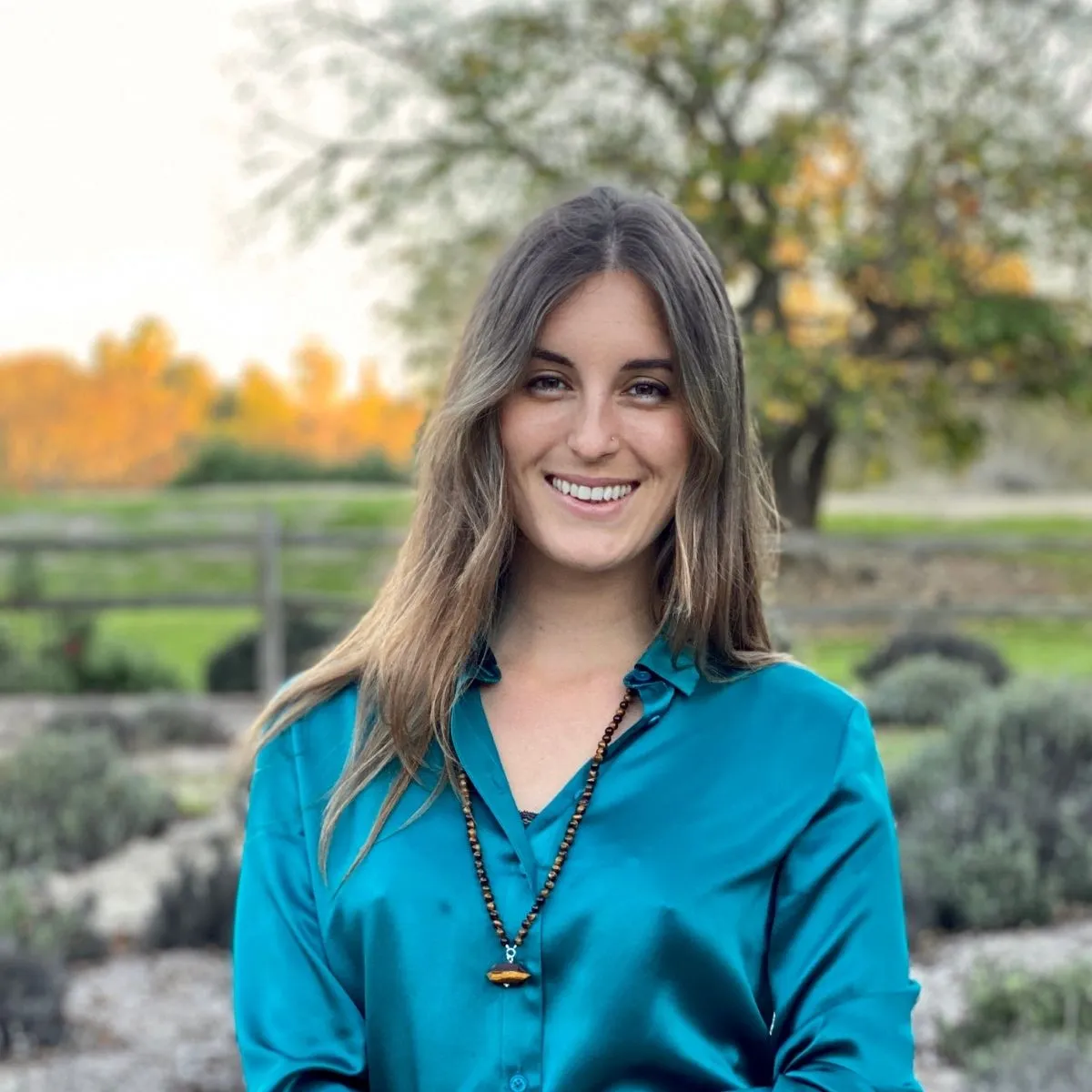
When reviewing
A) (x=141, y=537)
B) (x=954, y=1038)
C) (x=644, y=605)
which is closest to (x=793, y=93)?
(x=141, y=537)

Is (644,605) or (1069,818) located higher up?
(644,605)

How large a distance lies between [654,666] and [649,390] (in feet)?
0.98

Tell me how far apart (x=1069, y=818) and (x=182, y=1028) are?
11.2 feet

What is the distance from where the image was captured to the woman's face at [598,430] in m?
1.68

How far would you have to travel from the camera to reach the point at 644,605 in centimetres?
183

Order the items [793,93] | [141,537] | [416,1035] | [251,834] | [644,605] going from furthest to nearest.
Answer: [793,93] → [141,537] → [644,605] → [251,834] → [416,1035]

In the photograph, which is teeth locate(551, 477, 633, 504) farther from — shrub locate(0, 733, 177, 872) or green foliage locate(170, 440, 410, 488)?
green foliage locate(170, 440, 410, 488)

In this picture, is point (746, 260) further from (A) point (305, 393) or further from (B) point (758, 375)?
(A) point (305, 393)

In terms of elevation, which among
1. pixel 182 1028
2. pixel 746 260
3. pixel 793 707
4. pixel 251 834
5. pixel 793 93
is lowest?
pixel 182 1028

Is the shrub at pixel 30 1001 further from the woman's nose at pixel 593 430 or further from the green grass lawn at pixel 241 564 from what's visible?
the green grass lawn at pixel 241 564

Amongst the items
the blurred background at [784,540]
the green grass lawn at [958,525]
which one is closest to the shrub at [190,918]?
the blurred background at [784,540]

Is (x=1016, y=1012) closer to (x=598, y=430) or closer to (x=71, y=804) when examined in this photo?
(x=598, y=430)

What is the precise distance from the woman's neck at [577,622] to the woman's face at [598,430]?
0.05m

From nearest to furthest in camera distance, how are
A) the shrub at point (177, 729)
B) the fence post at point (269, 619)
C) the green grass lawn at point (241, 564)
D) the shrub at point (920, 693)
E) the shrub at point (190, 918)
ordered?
the shrub at point (190, 918) → the shrub at point (920, 693) → the shrub at point (177, 729) → the fence post at point (269, 619) → the green grass lawn at point (241, 564)
